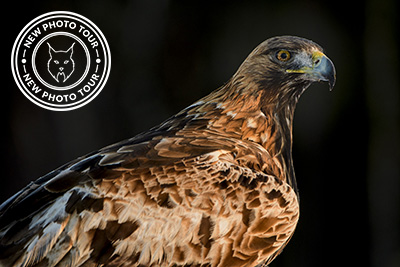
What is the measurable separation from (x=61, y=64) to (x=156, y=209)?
265 centimetres

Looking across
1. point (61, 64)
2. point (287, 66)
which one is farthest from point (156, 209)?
point (61, 64)

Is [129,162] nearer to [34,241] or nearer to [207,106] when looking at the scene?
[34,241]

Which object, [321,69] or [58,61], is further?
[58,61]

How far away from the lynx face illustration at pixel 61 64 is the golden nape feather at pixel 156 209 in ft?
6.58

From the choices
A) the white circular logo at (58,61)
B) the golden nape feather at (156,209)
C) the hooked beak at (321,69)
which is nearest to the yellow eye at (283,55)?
the hooked beak at (321,69)

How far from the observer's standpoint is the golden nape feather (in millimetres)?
2439

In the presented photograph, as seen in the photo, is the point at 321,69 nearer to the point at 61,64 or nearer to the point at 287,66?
the point at 287,66

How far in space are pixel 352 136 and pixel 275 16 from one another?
130cm

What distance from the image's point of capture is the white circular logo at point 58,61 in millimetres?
4605

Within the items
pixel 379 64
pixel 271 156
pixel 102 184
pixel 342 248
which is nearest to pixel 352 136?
pixel 379 64

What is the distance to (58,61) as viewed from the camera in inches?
190

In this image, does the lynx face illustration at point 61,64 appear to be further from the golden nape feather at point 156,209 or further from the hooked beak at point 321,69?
the hooked beak at point 321,69

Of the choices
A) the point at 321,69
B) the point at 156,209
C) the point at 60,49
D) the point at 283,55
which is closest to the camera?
the point at 156,209

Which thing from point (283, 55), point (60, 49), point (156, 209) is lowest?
point (156, 209)
